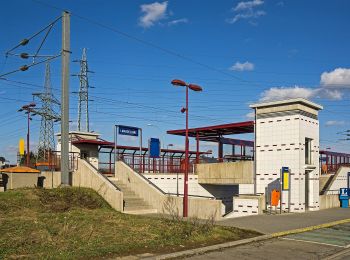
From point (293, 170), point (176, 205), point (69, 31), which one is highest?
point (69, 31)

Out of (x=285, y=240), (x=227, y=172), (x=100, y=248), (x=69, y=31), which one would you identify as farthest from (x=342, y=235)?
(x=69, y=31)

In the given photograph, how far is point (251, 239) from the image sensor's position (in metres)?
13.0

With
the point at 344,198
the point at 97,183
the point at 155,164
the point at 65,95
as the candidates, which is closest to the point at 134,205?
the point at 97,183

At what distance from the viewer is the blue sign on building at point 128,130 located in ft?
104

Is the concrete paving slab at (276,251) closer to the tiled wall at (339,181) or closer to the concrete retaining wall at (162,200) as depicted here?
the concrete retaining wall at (162,200)

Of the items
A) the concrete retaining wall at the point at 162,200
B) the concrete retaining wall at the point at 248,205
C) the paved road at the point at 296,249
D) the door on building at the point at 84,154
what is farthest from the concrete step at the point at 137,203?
the paved road at the point at 296,249

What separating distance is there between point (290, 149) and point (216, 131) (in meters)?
10.6

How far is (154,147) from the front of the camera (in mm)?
32656

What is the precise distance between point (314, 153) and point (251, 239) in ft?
46.6

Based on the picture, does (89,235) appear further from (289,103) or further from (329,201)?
(329,201)

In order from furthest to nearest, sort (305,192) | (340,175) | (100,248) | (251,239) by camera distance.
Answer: (340,175)
(305,192)
(251,239)
(100,248)

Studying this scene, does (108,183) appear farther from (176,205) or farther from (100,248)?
(100,248)

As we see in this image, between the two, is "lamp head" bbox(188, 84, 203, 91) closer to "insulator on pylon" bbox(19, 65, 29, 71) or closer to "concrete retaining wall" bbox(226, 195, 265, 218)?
"concrete retaining wall" bbox(226, 195, 265, 218)

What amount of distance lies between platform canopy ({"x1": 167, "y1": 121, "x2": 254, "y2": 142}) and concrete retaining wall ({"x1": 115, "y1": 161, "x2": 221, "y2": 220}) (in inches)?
310
